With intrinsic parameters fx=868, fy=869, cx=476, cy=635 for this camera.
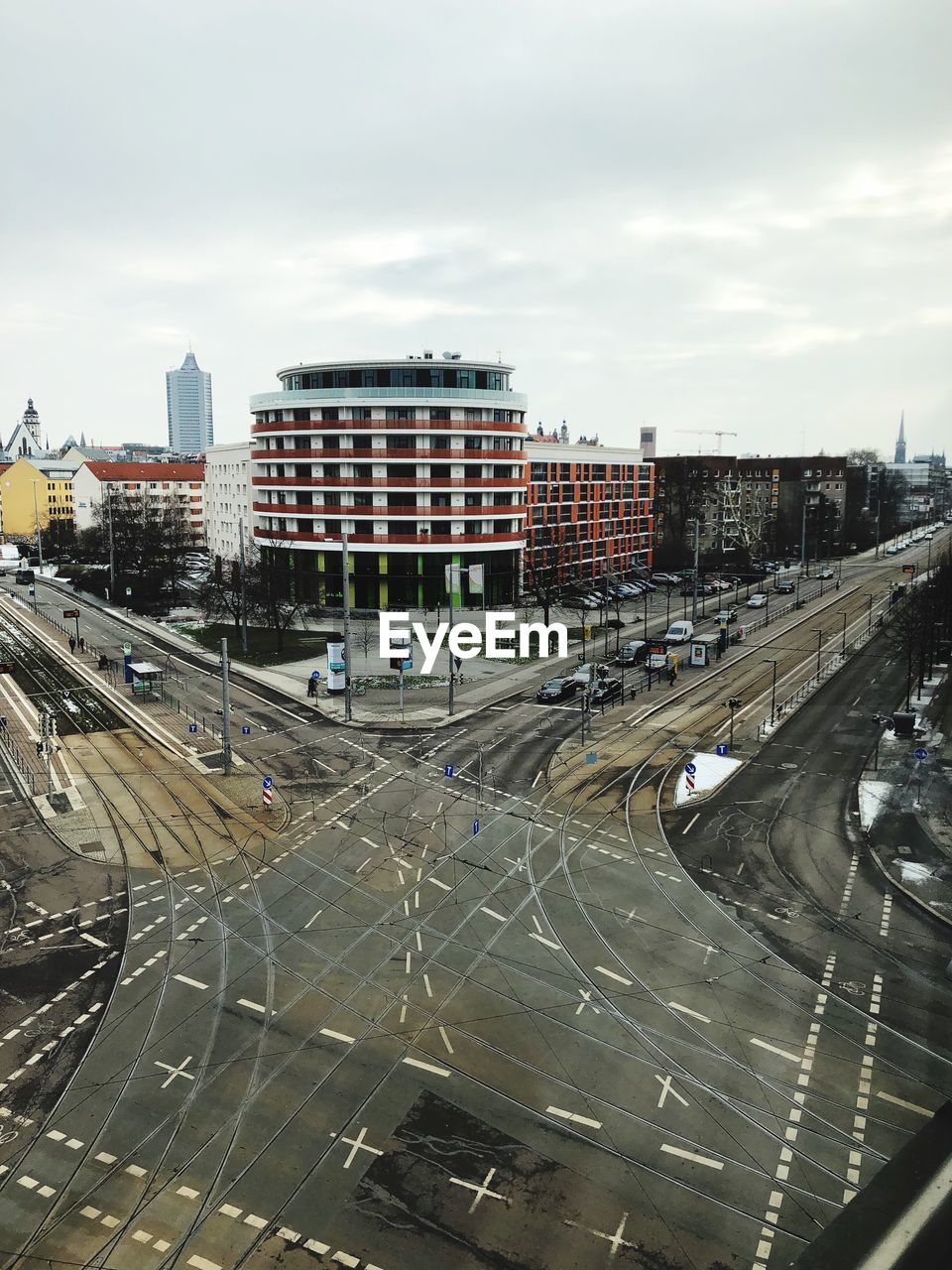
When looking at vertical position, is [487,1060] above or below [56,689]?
below

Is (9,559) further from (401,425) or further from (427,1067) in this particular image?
(427,1067)

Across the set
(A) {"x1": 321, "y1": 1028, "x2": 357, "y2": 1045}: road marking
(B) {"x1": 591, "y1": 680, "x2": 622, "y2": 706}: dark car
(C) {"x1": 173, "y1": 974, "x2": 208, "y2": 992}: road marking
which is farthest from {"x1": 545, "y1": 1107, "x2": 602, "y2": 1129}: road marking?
(B) {"x1": 591, "y1": 680, "x2": 622, "y2": 706}: dark car

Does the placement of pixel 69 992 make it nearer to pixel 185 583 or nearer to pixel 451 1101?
pixel 451 1101

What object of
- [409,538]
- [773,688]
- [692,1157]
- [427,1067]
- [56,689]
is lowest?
[692,1157]

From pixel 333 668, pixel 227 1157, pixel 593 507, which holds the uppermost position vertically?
pixel 593 507

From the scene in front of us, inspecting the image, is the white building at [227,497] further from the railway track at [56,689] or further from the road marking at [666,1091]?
the road marking at [666,1091]

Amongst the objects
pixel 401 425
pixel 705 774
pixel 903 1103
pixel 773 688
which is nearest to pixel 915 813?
pixel 705 774

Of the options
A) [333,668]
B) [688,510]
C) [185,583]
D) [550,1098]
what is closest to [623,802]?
[550,1098]
